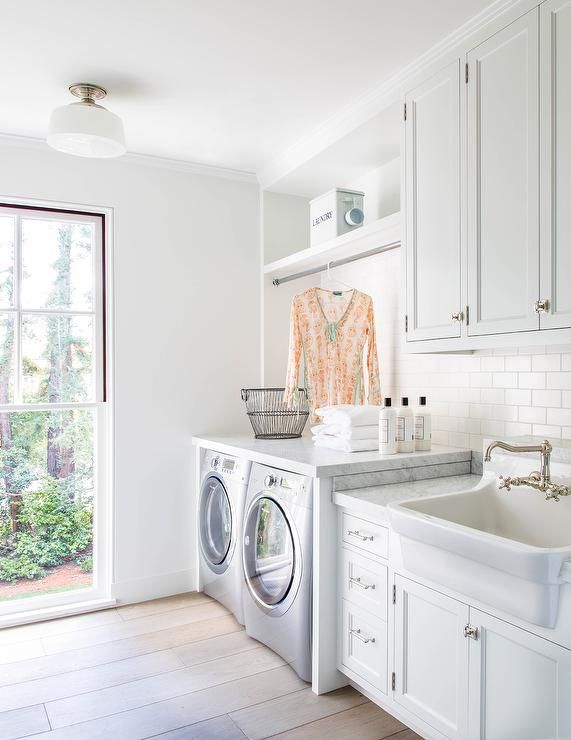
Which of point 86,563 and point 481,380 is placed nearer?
point 481,380

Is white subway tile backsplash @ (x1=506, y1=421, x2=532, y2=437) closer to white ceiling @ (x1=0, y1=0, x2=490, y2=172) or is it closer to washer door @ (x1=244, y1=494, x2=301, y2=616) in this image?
washer door @ (x1=244, y1=494, x2=301, y2=616)

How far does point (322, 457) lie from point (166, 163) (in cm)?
195

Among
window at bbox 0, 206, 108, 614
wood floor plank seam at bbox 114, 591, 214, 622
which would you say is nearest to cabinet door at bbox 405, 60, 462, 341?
window at bbox 0, 206, 108, 614

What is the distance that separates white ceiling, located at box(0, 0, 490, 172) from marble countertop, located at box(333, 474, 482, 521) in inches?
66.1

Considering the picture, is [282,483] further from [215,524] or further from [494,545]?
[494,545]

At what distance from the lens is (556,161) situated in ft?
5.76

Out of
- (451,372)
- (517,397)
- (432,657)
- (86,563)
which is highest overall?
(451,372)

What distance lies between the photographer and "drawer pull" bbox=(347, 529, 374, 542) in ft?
6.85

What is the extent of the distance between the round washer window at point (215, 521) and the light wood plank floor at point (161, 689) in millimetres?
341

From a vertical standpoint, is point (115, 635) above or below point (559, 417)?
below

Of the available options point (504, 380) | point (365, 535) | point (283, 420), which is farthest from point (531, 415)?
point (283, 420)

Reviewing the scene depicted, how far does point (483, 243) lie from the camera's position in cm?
202

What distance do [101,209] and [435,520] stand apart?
8.12 feet

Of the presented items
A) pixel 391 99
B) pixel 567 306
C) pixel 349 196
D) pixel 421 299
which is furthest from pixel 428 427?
pixel 391 99
